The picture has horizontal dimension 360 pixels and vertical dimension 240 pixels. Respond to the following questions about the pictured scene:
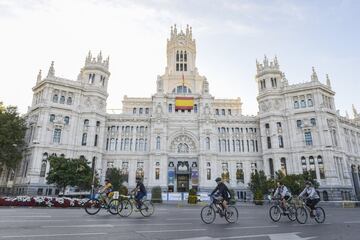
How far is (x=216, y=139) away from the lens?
61219mm

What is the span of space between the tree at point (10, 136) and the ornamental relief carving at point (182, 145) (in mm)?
31622

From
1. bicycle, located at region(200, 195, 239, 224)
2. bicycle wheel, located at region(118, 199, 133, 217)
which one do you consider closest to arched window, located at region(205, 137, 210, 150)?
bicycle wheel, located at region(118, 199, 133, 217)

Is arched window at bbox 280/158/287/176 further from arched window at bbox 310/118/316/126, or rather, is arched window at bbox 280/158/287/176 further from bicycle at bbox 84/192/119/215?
bicycle at bbox 84/192/119/215

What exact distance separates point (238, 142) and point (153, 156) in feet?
69.1

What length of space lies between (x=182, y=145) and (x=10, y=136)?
35205 millimetres

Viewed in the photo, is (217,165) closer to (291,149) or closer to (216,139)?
(216,139)

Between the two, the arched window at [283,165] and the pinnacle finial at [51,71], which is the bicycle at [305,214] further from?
the pinnacle finial at [51,71]

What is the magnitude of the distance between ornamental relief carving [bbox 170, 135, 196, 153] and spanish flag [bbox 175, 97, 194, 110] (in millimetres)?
7178

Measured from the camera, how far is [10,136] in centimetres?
4766

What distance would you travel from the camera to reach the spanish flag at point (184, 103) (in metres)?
63.1

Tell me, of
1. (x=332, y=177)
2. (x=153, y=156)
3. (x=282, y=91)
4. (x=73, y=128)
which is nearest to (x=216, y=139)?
(x=153, y=156)

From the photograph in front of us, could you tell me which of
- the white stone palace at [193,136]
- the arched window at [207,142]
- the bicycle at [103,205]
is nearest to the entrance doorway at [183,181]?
the white stone palace at [193,136]

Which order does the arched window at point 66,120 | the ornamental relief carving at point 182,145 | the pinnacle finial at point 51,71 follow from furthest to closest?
the ornamental relief carving at point 182,145
the pinnacle finial at point 51,71
the arched window at point 66,120

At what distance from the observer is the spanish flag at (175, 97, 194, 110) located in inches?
2483
